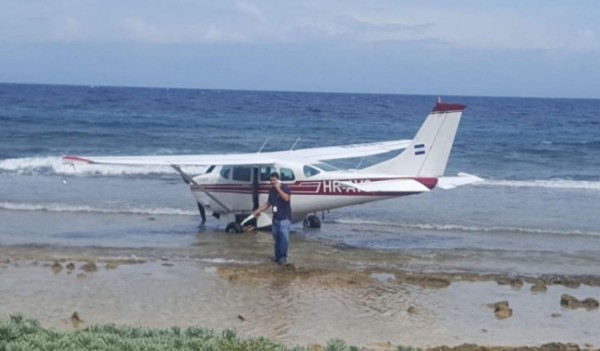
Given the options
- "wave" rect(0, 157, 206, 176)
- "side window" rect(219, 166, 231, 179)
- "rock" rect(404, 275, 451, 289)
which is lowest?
"rock" rect(404, 275, 451, 289)

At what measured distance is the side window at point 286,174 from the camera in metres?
20.0

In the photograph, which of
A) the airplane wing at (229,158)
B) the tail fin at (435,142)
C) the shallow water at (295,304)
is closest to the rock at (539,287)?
the shallow water at (295,304)

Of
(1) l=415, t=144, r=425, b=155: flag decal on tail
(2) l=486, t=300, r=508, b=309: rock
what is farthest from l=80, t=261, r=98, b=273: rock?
(1) l=415, t=144, r=425, b=155: flag decal on tail

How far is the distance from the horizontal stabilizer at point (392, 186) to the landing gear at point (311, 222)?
2.12 metres

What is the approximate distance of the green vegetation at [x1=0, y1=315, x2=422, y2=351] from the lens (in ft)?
26.1

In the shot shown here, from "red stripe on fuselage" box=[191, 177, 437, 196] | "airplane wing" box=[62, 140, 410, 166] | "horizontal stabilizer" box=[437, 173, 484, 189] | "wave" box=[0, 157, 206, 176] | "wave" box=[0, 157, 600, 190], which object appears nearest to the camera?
"airplane wing" box=[62, 140, 410, 166]

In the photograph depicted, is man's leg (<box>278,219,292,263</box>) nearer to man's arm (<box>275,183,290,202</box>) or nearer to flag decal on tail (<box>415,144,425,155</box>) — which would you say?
man's arm (<box>275,183,290,202</box>)

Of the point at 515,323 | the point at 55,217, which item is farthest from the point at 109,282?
the point at 55,217

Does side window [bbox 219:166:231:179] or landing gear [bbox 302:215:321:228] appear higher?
side window [bbox 219:166:231:179]

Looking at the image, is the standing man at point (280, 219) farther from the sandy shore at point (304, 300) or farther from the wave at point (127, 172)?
the wave at point (127, 172)

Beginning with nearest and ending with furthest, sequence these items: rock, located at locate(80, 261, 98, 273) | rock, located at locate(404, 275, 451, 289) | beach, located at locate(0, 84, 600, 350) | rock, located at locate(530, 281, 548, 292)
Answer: beach, located at locate(0, 84, 600, 350) → rock, located at locate(530, 281, 548, 292) → rock, located at locate(404, 275, 451, 289) → rock, located at locate(80, 261, 98, 273)

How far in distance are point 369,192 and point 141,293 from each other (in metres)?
6.58

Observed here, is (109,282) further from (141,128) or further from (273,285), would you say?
(141,128)

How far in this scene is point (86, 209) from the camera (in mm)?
23547
